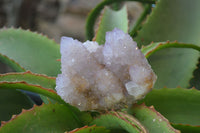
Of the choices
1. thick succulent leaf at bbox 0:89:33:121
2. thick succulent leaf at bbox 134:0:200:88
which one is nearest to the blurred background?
thick succulent leaf at bbox 134:0:200:88

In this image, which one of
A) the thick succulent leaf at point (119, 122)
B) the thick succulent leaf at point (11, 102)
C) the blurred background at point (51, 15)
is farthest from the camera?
the blurred background at point (51, 15)

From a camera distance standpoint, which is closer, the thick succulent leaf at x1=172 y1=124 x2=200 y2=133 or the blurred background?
the thick succulent leaf at x1=172 y1=124 x2=200 y2=133

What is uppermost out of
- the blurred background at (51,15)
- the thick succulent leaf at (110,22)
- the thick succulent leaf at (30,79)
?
the thick succulent leaf at (110,22)

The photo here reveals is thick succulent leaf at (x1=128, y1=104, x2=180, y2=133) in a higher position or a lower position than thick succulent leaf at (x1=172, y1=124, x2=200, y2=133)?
higher

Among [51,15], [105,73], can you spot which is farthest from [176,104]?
[51,15]

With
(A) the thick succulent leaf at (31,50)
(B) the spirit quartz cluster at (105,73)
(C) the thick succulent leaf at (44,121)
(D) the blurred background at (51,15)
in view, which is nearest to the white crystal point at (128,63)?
(B) the spirit quartz cluster at (105,73)

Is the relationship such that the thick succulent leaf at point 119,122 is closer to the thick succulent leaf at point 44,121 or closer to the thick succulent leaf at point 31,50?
the thick succulent leaf at point 44,121

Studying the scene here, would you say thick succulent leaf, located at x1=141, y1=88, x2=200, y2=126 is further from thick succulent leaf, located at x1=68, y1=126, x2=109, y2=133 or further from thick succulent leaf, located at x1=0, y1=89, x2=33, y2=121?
thick succulent leaf, located at x1=0, y1=89, x2=33, y2=121
